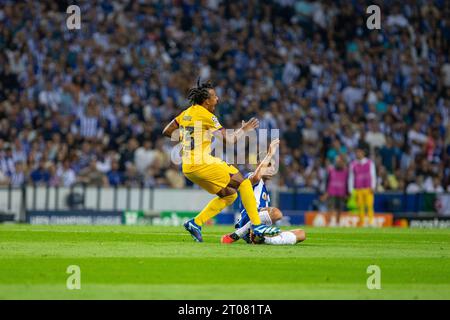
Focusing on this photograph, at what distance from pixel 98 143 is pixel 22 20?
517 cm

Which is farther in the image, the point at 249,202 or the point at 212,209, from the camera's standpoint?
the point at 212,209

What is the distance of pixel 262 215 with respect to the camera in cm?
1694

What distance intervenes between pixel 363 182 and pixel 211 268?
1691cm

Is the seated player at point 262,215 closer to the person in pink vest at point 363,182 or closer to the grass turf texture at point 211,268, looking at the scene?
the grass turf texture at point 211,268

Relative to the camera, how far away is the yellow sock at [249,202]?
51.2 ft

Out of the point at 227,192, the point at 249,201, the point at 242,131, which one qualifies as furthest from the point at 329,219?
the point at 242,131

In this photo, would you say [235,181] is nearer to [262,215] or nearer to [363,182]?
[262,215]

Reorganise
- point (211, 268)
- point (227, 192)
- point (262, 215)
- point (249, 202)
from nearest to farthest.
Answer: point (211, 268)
point (249, 202)
point (227, 192)
point (262, 215)

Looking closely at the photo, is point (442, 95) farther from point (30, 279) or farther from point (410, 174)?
point (30, 279)

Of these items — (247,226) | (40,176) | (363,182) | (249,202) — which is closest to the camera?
(249,202)

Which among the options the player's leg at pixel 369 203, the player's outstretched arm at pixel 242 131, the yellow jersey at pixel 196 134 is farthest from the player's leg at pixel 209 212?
the player's leg at pixel 369 203

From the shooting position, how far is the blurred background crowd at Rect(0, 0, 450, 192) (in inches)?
1159

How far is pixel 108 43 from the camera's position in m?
32.2

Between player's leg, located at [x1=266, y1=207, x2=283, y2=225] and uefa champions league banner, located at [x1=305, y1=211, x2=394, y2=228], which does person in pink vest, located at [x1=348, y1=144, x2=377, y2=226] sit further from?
player's leg, located at [x1=266, y1=207, x2=283, y2=225]
